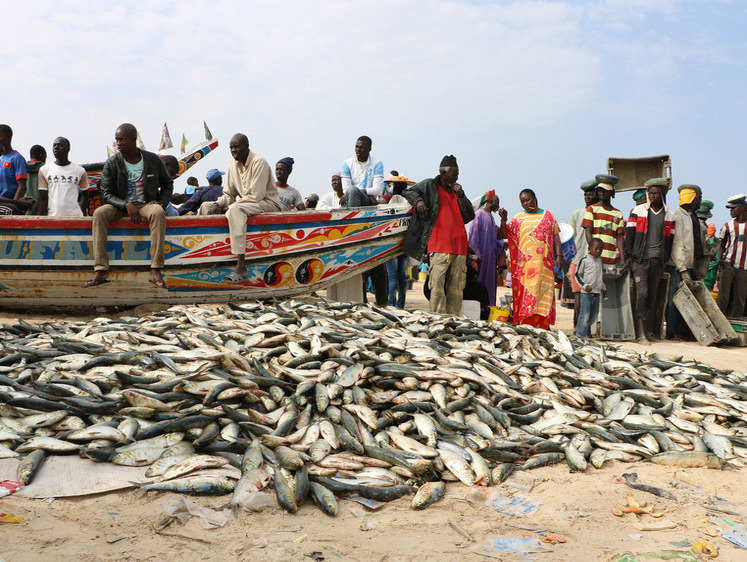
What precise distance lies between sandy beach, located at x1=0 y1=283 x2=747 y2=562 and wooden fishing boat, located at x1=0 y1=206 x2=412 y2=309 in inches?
221

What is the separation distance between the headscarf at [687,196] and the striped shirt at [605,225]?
1.63 m

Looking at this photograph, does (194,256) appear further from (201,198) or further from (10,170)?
(10,170)

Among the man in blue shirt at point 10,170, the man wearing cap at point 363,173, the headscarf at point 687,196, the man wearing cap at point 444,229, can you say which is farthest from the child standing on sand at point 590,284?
the man in blue shirt at point 10,170

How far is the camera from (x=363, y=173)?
32.8ft

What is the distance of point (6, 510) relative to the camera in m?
3.04

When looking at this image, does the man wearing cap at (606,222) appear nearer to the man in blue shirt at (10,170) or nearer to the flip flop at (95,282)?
the flip flop at (95,282)

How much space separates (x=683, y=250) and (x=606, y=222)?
1598 millimetres

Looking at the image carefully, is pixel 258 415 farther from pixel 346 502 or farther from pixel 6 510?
pixel 6 510

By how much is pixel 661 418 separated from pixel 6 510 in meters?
4.33

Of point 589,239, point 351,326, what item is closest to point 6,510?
point 351,326

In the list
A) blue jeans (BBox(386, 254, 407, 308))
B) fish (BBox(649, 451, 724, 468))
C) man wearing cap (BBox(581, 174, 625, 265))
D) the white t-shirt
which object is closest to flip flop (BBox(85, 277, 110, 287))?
the white t-shirt

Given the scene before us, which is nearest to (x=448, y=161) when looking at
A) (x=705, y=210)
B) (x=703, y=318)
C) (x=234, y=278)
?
(x=234, y=278)

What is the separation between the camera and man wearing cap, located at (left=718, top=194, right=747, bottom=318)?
10609mm

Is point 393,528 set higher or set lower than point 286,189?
lower
